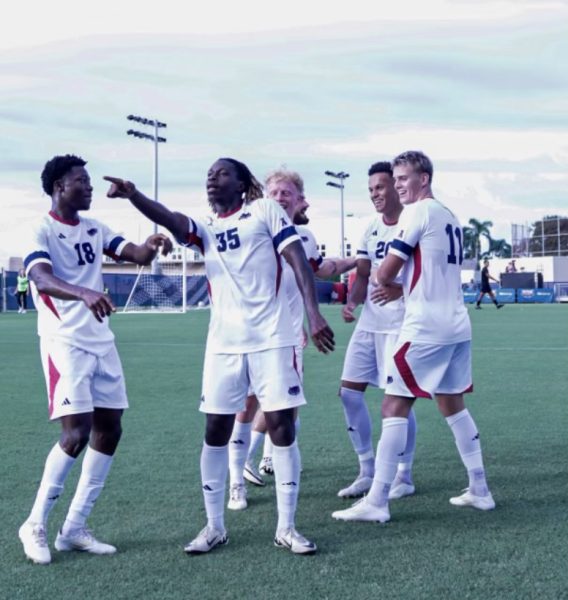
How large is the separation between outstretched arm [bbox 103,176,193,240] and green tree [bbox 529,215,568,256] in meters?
77.5

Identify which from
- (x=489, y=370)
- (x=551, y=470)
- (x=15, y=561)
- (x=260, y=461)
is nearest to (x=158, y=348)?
(x=489, y=370)

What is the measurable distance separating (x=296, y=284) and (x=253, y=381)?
1607 millimetres

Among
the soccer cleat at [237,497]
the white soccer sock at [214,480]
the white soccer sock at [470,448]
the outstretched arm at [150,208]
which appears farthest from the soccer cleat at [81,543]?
the white soccer sock at [470,448]

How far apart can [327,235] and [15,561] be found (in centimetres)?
7874

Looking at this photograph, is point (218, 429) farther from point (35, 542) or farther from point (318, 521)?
point (35, 542)

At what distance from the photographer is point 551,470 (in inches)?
266

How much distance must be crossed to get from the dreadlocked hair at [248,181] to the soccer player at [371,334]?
136cm

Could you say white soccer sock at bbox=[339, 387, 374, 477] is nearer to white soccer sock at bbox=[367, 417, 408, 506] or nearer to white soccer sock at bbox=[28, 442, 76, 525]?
white soccer sock at bbox=[367, 417, 408, 506]

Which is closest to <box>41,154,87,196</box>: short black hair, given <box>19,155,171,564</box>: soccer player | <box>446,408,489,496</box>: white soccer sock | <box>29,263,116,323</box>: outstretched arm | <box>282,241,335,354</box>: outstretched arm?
→ <box>19,155,171,564</box>: soccer player

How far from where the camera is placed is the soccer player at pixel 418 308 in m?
5.50

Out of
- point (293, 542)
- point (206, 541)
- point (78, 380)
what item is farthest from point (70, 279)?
point (293, 542)

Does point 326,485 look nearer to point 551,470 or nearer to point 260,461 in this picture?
point 260,461

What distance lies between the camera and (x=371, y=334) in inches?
258

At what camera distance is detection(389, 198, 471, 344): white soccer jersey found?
18.0 feet
